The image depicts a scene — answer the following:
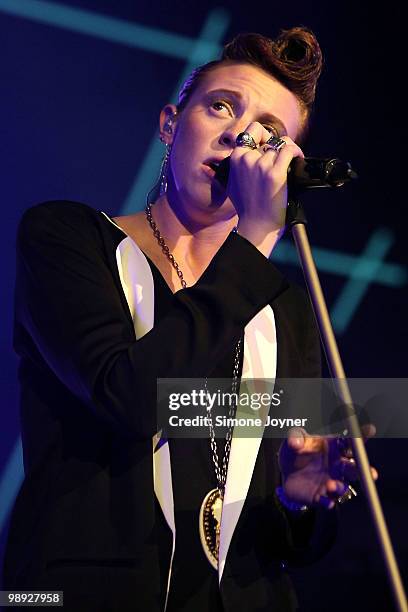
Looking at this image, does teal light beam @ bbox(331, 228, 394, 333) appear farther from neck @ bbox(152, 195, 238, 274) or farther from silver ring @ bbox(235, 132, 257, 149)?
silver ring @ bbox(235, 132, 257, 149)

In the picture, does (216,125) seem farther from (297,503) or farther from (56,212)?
(297,503)

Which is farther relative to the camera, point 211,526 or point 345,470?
point 211,526

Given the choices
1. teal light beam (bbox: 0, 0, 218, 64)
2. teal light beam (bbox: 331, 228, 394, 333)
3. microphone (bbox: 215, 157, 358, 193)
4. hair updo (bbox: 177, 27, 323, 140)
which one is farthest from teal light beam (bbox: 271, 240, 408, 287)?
microphone (bbox: 215, 157, 358, 193)

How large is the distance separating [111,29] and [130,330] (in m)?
1.56

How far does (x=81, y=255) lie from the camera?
117 centimetres

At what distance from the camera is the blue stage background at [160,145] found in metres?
2.29

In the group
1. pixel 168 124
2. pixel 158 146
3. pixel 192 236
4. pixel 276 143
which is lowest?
pixel 276 143

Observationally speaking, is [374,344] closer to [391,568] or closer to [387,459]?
[387,459]

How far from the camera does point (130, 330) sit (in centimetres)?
115

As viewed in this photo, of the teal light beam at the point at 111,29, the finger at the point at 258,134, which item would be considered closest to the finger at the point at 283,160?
the finger at the point at 258,134

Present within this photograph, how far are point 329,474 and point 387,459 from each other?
171 centimetres

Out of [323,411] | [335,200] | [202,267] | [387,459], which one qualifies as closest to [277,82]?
[202,267]

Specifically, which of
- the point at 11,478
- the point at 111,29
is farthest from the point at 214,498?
the point at 111,29

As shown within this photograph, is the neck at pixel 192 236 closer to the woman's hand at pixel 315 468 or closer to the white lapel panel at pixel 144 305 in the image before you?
the white lapel panel at pixel 144 305
